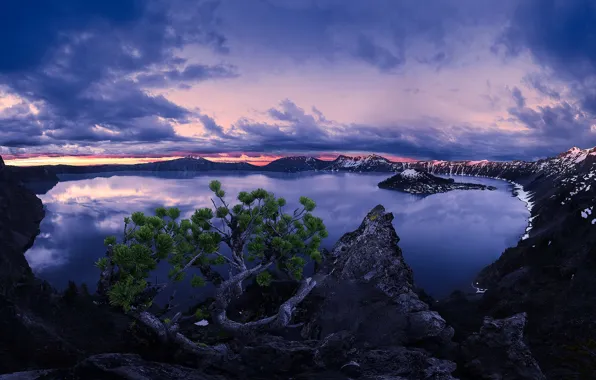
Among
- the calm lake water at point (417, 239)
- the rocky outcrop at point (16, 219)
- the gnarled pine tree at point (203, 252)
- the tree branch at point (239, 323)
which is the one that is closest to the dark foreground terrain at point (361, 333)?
the tree branch at point (239, 323)

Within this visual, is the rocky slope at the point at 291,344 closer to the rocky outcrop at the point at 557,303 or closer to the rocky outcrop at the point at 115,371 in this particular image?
the rocky outcrop at the point at 115,371

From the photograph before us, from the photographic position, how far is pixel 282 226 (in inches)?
1180

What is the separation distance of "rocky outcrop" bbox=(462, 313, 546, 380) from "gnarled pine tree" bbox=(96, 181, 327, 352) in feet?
39.4

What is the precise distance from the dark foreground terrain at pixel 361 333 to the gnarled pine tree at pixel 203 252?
2.06 meters

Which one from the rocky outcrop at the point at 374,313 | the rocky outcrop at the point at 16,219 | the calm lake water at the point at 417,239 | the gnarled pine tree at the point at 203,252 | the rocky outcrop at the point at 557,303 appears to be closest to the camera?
the rocky outcrop at the point at 374,313

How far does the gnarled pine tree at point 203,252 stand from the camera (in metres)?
19.0

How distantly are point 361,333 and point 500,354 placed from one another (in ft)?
28.4

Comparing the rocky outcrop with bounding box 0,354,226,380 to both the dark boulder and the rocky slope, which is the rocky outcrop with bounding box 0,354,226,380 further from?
the dark boulder

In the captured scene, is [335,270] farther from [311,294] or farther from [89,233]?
[89,233]

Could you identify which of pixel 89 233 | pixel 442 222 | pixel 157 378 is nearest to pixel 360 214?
pixel 442 222

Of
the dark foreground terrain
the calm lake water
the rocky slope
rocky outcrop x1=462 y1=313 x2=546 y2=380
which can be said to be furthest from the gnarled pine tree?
the calm lake water

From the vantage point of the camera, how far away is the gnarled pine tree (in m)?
19.0

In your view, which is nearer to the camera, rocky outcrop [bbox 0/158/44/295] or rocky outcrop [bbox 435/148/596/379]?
rocky outcrop [bbox 435/148/596/379]

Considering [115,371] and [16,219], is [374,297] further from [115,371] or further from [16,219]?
[16,219]
